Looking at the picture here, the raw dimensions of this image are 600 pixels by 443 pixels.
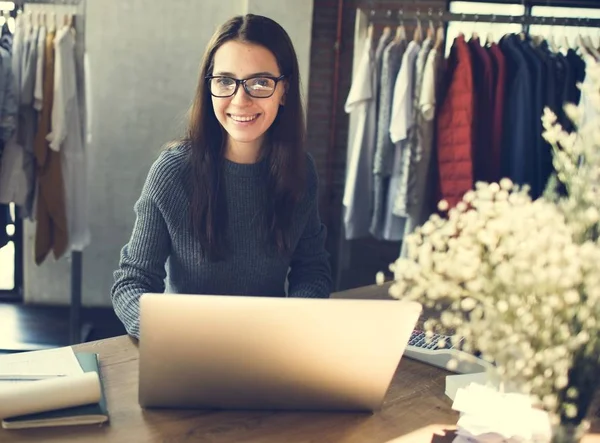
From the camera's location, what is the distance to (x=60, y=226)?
345cm

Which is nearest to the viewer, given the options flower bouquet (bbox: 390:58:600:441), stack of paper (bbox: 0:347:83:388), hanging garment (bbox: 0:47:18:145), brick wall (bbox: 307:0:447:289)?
flower bouquet (bbox: 390:58:600:441)

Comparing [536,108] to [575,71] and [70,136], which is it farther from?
[70,136]

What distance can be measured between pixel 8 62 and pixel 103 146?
3.39 feet

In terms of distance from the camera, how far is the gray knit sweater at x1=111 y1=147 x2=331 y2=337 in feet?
5.98

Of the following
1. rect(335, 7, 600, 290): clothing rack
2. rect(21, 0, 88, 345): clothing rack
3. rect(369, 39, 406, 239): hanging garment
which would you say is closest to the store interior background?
rect(21, 0, 88, 345): clothing rack

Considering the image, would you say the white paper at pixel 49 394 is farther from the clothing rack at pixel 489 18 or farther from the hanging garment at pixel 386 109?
the clothing rack at pixel 489 18

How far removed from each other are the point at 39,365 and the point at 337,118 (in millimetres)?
3417

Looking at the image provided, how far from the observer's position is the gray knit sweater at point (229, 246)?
71.7 inches

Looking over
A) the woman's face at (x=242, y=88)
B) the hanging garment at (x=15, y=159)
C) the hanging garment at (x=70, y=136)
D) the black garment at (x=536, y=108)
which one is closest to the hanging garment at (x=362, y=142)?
the black garment at (x=536, y=108)

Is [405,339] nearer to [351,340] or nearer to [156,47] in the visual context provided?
[351,340]

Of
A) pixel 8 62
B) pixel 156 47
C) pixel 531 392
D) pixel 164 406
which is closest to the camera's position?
pixel 531 392

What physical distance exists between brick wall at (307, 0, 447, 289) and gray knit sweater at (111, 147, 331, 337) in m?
2.34

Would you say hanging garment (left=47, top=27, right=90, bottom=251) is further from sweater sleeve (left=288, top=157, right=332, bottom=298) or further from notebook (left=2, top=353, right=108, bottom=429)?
notebook (left=2, top=353, right=108, bottom=429)

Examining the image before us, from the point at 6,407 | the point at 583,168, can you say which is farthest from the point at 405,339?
the point at 6,407
